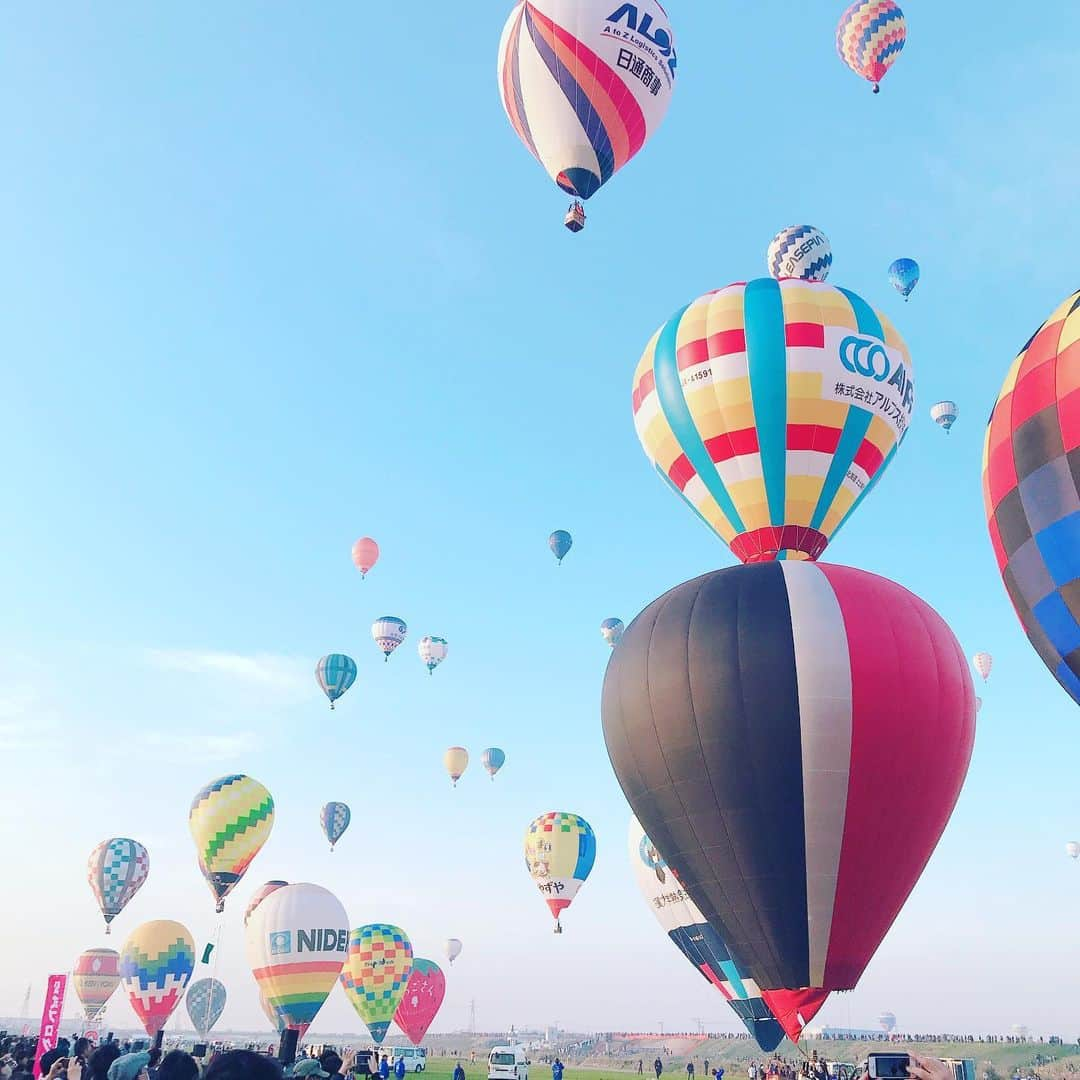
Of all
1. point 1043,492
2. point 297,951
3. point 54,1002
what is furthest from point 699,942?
point 1043,492

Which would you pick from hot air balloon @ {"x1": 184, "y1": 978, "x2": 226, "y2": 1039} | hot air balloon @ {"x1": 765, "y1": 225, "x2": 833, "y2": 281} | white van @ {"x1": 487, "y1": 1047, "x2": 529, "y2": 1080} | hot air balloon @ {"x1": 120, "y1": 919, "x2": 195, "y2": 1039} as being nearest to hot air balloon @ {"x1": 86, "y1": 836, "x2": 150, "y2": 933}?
hot air balloon @ {"x1": 120, "y1": 919, "x2": 195, "y2": 1039}

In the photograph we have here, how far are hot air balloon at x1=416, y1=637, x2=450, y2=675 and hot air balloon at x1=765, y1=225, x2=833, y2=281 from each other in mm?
23108

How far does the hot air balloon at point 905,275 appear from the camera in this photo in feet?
110

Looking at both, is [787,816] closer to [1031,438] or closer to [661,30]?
[1031,438]

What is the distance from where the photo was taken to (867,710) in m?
14.5

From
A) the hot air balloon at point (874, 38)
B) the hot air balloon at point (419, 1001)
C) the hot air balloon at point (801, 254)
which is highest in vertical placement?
the hot air balloon at point (874, 38)

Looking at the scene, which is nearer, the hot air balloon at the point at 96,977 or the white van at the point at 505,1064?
the white van at the point at 505,1064

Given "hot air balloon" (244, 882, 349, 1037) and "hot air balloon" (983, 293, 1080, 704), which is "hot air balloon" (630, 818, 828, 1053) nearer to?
"hot air balloon" (244, 882, 349, 1037)

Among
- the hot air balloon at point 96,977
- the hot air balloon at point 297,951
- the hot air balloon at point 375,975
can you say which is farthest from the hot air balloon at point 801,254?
the hot air balloon at point 96,977

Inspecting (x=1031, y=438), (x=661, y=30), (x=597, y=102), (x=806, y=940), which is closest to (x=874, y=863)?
(x=806, y=940)

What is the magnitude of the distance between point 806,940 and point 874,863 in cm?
144

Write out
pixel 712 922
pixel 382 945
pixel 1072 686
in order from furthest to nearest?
pixel 382 945, pixel 712 922, pixel 1072 686

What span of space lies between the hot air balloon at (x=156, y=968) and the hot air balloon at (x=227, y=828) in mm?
5807

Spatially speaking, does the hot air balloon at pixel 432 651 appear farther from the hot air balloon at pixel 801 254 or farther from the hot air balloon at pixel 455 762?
the hot air balloon at pixel 801 254
